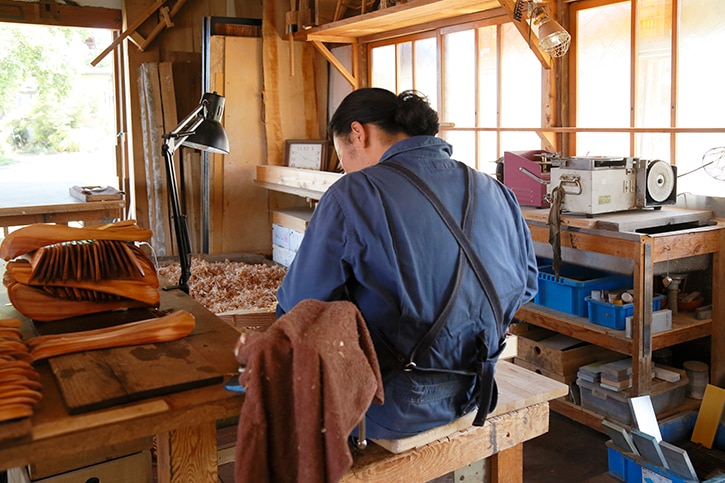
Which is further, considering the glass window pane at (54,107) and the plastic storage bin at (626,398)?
the glass window pane at (54,107)

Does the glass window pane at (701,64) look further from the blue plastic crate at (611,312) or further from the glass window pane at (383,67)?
the glass window pane at (383,67)

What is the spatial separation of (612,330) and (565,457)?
0.68 meters

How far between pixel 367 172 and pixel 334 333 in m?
0.80

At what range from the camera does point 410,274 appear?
182 cm

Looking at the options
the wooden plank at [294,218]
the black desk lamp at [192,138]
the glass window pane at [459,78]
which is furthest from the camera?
the wooden plank at [294,218]

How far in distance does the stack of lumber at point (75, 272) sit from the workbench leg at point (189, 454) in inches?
16.9

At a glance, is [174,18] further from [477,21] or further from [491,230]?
[491,230]

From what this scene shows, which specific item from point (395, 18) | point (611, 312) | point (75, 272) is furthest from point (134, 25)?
point (75, 272)

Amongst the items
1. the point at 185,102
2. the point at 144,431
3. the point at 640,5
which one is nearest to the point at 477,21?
the point at 640,5

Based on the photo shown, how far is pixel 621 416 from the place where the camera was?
3.72 metres

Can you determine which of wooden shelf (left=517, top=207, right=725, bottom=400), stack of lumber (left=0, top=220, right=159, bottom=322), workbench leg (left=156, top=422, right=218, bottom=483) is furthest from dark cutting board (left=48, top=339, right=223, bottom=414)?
wooden shelf (left=517, top=207, right=725, bottom=400)

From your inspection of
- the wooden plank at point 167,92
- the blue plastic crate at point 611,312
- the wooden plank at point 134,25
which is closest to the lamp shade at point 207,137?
the blue plastic crate at point 611,312

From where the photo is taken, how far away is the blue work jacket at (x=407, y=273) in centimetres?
180

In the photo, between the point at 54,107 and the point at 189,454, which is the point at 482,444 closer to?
the point at 189,454
